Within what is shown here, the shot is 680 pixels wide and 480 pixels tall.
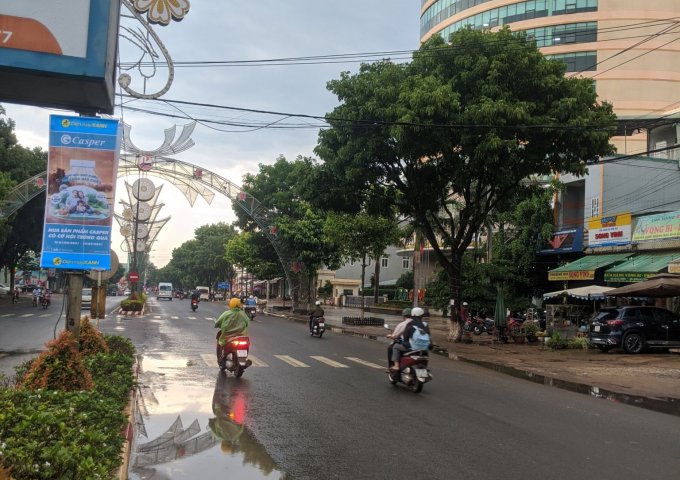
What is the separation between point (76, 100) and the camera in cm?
620

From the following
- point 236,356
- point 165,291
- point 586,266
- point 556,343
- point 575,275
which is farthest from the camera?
point 165,291

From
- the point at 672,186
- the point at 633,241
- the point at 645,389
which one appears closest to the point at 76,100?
the point at 645,389

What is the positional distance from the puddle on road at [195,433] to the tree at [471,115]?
32.6 ft

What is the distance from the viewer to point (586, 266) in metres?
27.4

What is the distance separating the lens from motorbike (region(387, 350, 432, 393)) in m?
11.0

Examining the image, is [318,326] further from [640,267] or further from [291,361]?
[640,267]

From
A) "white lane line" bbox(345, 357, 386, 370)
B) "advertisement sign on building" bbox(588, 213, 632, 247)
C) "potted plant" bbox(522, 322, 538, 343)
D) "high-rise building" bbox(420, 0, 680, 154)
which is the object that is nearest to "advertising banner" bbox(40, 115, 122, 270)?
"white lane line" bbox(345, 357, 386, 370)

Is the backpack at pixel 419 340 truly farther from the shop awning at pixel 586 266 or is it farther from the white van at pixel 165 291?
the white van at pixel 165 291

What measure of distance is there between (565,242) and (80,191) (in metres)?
28.0

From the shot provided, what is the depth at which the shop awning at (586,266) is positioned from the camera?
85.8 feet

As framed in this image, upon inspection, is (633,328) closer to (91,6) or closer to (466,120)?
(466,120)

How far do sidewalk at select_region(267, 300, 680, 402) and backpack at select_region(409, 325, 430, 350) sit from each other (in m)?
3.95

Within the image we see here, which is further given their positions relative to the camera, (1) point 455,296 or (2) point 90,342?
(1) point 455,296

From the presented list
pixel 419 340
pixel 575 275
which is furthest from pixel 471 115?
pixel 575 275
